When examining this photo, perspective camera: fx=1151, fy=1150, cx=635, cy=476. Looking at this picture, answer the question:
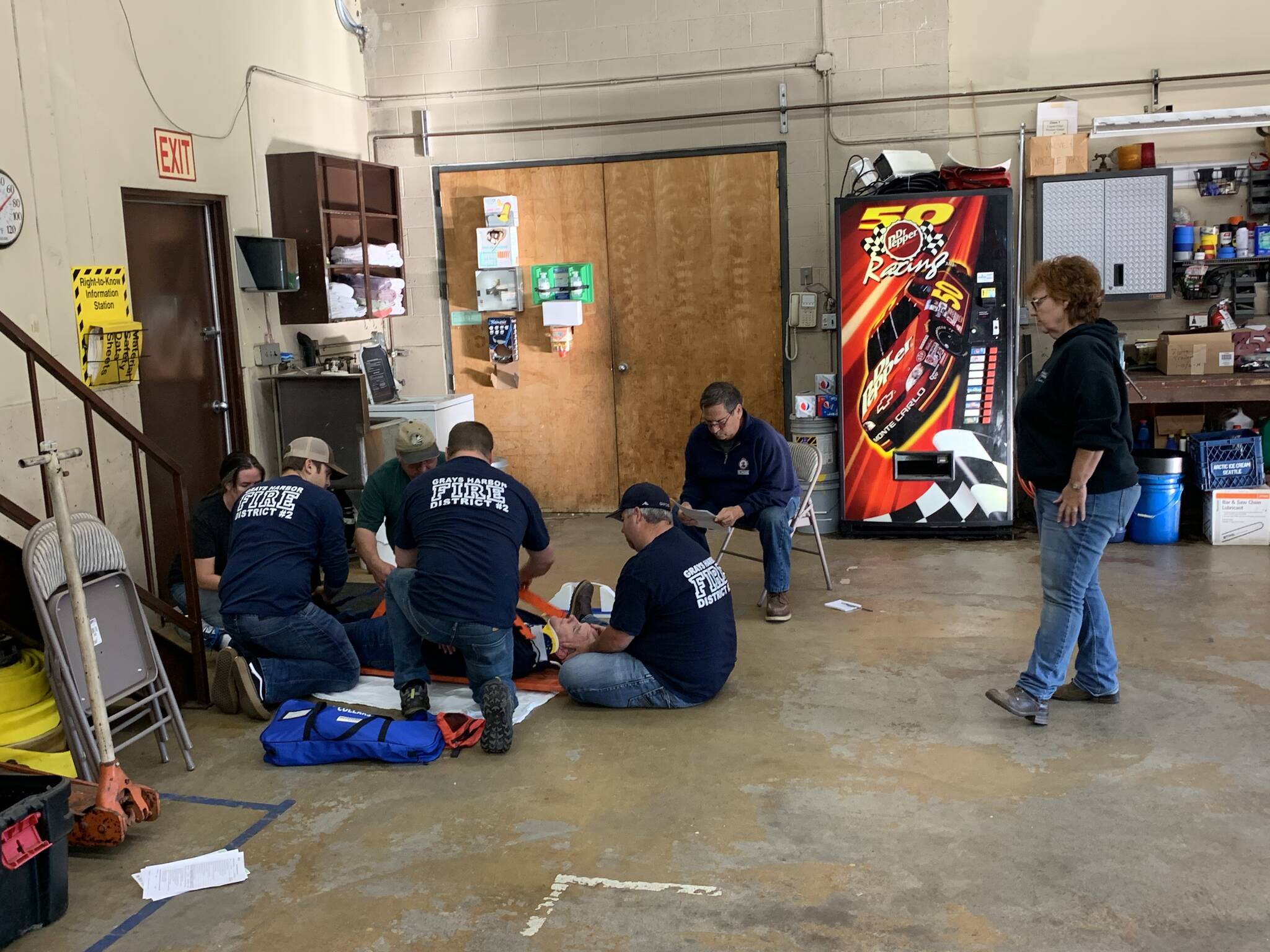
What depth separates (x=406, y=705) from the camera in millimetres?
4262

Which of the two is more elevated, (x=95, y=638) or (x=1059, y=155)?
(x=1059, y=155)

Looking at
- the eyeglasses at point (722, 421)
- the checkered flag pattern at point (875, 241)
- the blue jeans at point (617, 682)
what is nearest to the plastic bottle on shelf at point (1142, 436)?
the checkered flag pattern at point (875, 241)

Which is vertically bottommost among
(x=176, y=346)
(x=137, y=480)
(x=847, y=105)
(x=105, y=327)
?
(x=137, y=480)

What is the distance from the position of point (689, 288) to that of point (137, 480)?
13.5 feet

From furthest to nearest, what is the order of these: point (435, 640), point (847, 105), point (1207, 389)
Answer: point (847, 105), point (1207, 389), point (435, 640)

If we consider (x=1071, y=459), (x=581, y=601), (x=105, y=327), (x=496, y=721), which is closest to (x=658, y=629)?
(x=496, y=721)

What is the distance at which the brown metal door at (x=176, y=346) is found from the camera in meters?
5.68

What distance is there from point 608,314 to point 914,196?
220cm

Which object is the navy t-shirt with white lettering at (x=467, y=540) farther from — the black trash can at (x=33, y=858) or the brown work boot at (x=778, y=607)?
the brown work boot at (x=778, y=607)

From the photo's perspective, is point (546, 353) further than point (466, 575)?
Yes

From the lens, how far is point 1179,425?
6.87 metres

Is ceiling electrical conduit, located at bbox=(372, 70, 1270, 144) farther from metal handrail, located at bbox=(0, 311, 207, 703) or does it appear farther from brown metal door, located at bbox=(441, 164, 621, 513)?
metal handrail, located at bbox=(0, 311, 207, 703)

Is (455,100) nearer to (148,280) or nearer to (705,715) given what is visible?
(148,280)

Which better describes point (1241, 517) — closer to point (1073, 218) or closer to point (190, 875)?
point (1073, 218)
